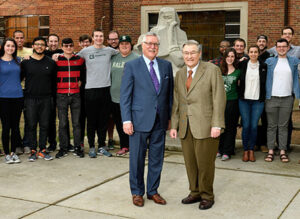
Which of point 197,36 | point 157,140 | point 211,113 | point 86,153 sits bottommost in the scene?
point 86,153

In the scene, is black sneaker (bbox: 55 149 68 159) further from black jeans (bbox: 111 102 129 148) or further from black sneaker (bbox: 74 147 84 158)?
black jeans (bbox: 111 102 129 148)

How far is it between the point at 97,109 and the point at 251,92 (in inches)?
92.4

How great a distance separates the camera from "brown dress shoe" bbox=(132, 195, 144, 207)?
15.1ft

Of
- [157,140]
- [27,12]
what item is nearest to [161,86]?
[157,140]

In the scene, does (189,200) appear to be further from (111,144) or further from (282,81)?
(111,144)

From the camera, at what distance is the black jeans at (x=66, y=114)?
6.92 metres

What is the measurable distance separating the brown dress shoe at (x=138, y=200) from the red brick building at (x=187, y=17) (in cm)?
1185

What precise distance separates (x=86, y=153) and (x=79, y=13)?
1072cm

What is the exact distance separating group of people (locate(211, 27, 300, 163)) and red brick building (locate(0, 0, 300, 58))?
8.95 m

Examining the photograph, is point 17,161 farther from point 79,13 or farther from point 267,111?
point 79,13

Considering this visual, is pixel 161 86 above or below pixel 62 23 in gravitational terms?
below

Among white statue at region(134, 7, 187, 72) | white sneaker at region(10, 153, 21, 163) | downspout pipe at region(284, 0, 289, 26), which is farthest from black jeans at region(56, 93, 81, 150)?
downspout pipe at region(284, 0, 289, 26)

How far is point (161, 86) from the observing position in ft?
15.3

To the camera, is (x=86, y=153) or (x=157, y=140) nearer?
(x=157, y=140)
